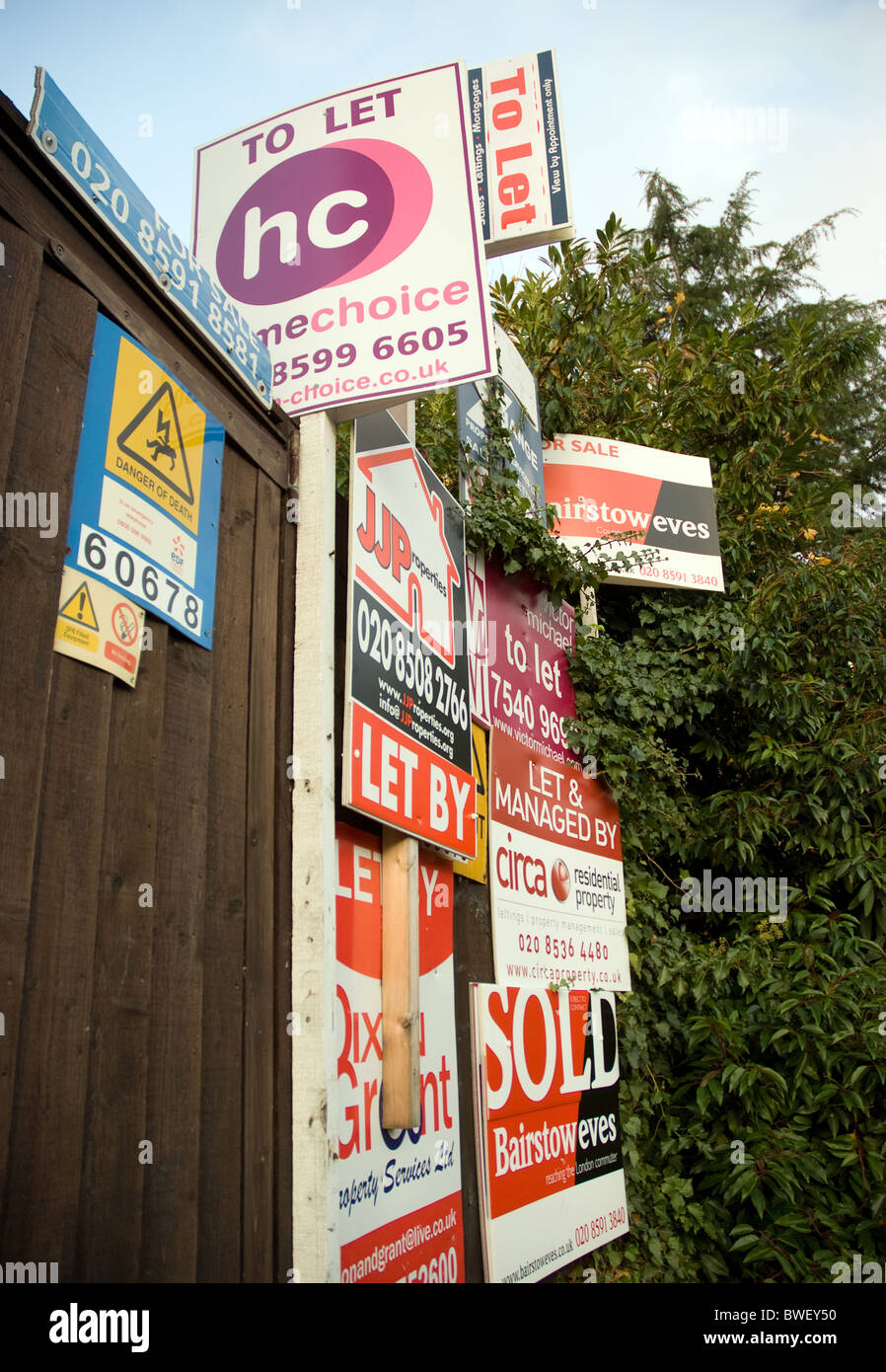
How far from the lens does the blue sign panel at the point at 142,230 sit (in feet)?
6.70

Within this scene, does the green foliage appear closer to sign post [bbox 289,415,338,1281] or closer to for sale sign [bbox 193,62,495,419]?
for sale sign [bbox 193,62,495,419]

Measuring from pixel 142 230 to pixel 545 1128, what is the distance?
3.29m

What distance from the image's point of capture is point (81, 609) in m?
1.98

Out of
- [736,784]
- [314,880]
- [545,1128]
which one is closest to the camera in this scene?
[314,880]

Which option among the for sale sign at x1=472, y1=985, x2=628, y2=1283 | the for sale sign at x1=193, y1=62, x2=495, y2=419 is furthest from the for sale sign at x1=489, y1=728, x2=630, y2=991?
the for sale sign at x1=193, y1=62, x2=495, y2=419

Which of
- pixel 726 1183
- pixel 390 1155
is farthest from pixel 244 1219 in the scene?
pixel 726 1183

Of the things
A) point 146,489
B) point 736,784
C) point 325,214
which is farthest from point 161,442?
point 736,784

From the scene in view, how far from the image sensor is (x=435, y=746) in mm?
3312

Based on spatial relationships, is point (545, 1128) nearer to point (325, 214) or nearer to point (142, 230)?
point (142, 230)

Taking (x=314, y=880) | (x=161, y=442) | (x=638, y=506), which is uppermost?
(x=638, y=506)

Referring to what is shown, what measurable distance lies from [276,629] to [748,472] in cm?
496

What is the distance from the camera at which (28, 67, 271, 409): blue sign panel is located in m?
2.04
